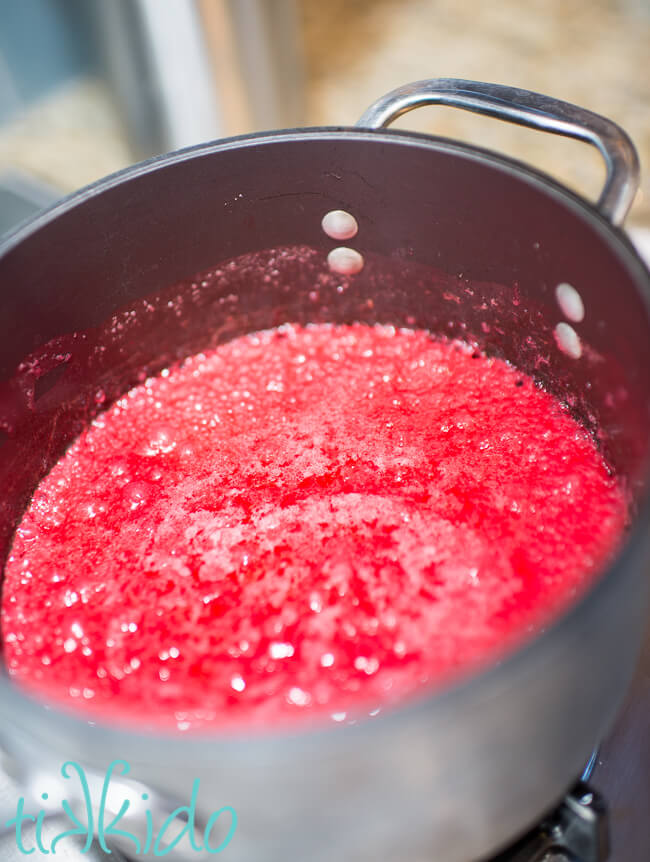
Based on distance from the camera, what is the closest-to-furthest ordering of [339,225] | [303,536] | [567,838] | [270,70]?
[567,838]
[303,536]
[339,225]
[270,70]

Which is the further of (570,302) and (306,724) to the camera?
(570,302)

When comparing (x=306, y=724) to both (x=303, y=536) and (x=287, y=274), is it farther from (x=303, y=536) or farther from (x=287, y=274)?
(x=287, y=274)

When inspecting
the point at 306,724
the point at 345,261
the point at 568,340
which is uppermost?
the point at 345,261

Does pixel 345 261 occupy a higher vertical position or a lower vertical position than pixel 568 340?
higher

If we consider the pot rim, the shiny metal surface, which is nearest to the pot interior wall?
the shiny metal surface

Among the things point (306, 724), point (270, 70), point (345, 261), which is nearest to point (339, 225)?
point (345, 261)

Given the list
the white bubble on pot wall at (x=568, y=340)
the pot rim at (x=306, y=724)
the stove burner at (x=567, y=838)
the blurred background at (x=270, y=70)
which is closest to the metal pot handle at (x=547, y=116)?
the white bubble on pot wall at (x=568, y=340)

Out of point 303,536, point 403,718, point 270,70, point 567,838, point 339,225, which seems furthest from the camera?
point 270,70

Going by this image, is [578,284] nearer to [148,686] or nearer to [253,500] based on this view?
[253,500]
